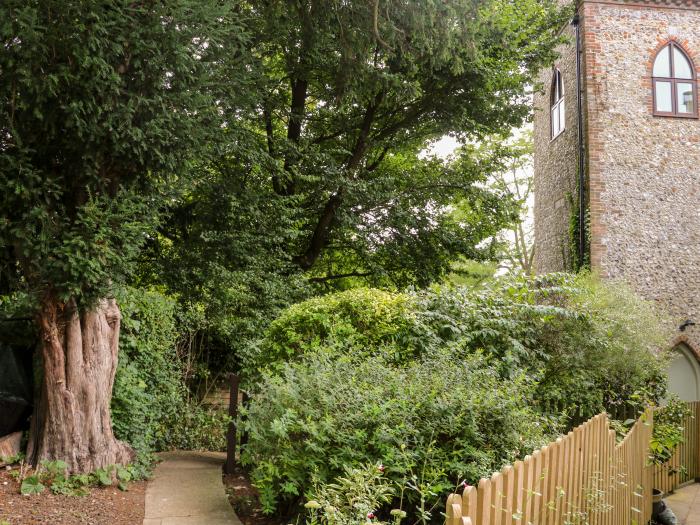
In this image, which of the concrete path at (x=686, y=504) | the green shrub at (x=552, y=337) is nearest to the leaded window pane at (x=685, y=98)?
the green shrub at (x=552, y=337)

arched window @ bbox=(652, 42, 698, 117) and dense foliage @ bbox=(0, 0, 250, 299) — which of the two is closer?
dense foliage @ bbox=(0, 0, 250, 299)

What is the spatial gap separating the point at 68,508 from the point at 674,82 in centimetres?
1701

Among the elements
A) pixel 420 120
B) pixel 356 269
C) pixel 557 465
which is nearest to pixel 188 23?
pixel 557 465

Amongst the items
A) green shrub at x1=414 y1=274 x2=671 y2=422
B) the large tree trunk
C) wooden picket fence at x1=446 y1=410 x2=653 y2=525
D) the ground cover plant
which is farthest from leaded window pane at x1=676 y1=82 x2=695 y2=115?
the large tree trunk

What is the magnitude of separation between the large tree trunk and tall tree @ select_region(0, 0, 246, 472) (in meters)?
0.01

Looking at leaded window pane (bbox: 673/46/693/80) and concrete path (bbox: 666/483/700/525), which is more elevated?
leaded window pane (bbox: 673/46/693/80)

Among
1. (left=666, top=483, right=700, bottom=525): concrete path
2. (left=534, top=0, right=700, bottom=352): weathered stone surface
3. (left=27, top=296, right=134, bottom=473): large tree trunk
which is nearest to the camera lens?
(left=27, top=296, right=134, bottom=473): large tree trunk

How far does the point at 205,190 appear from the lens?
36.9 feet

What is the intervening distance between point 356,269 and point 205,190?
6.21 metres

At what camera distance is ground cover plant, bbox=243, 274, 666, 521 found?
470 cm

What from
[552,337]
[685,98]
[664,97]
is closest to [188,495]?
[552,337]

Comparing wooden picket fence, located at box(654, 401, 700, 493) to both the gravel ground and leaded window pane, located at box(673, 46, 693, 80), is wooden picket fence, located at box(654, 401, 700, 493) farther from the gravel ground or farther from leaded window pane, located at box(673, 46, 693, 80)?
the gravel ground

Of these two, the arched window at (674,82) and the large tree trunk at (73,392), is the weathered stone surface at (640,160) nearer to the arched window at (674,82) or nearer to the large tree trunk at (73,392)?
the arched window at (674,82)

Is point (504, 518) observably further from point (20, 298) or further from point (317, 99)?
point (317, 99)
